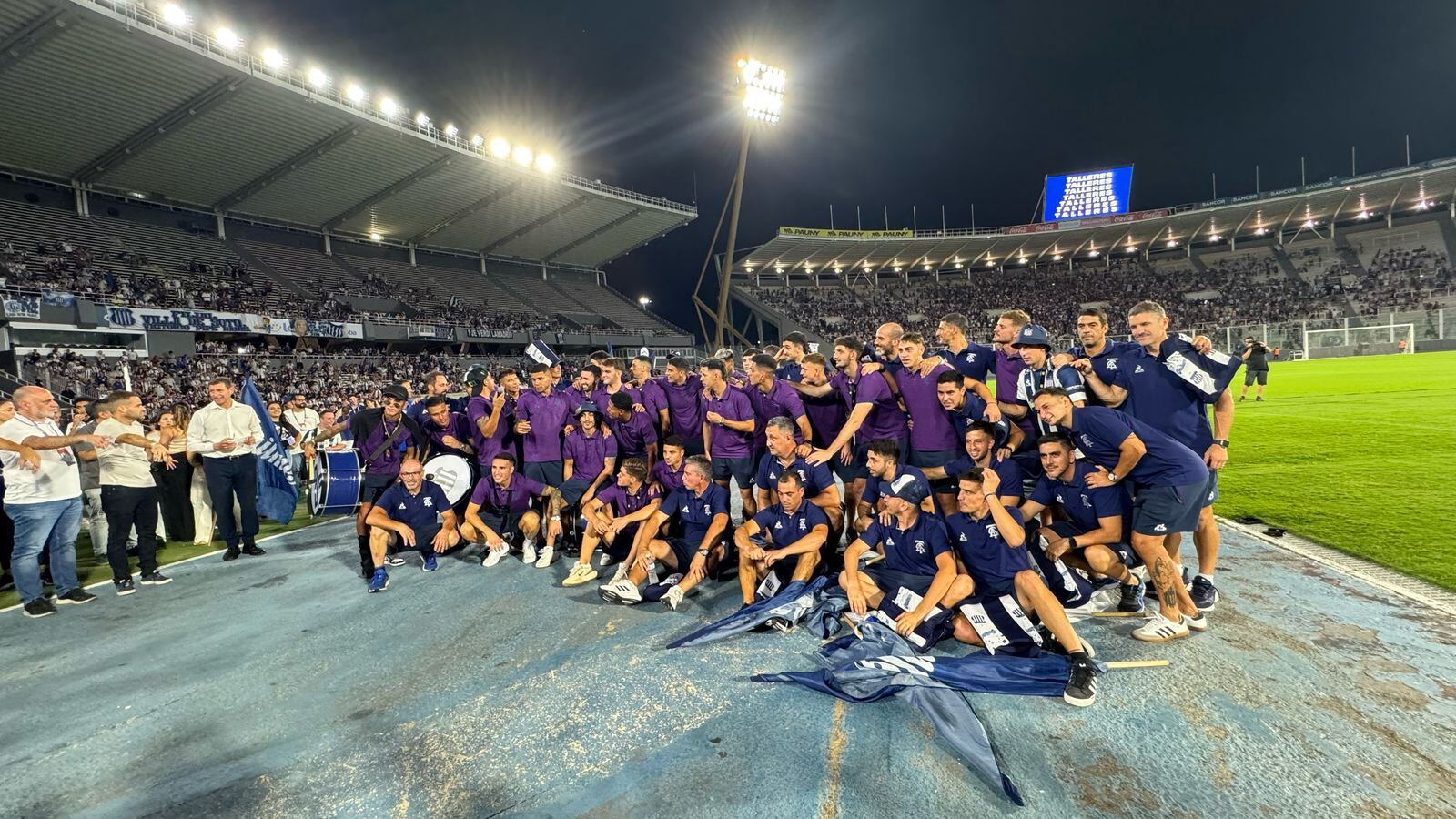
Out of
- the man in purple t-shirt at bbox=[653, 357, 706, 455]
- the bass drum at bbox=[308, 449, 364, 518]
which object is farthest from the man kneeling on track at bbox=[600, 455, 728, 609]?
the bass drum at bbox=[308, 449, 364, 518]

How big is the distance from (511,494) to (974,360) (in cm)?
479

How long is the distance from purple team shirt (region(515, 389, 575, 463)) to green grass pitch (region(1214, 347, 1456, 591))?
697 cm

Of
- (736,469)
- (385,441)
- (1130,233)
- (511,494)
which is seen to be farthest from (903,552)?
(1130,233)

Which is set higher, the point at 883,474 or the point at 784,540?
the point at 883,474

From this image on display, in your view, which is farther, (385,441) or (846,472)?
(385,441)

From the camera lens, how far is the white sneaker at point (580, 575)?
17.0ft

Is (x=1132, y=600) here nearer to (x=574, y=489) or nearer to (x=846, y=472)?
(x=846, y=472)

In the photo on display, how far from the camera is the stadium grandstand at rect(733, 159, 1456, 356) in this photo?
34000 mm

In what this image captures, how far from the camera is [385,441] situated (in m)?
6.21

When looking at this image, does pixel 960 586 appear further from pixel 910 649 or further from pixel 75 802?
pixel 75 802

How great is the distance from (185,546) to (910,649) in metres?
8.51

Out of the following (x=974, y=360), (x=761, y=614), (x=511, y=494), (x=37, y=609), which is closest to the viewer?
(x=761, y=614)

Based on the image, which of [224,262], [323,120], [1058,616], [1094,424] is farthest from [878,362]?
[224,262]

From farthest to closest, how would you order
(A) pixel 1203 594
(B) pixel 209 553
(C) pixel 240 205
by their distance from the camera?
1. (C) pixel 240 205
2. (B) pixel 209 553
3. (A) pixel 1203 594
